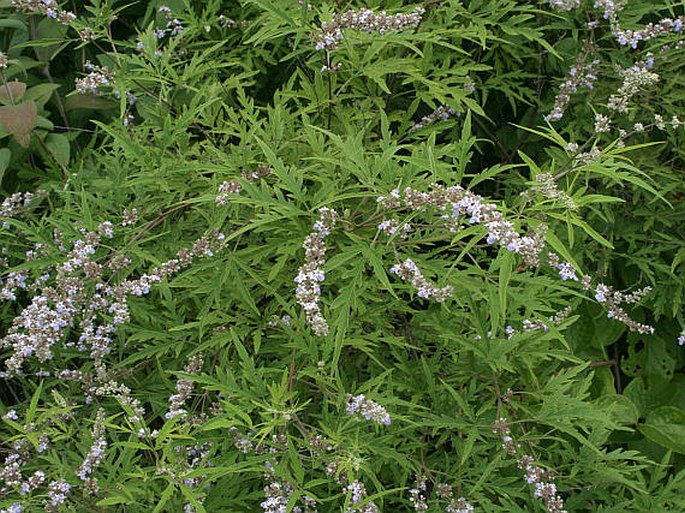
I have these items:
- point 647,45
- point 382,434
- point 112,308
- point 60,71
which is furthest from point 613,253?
point 60,71

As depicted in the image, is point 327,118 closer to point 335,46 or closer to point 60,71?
point 335,46

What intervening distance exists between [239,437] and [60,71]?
12.0 feet

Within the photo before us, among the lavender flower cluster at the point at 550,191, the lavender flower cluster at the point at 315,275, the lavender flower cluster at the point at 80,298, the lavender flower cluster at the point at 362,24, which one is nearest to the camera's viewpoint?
the lavender flower cluster at the point at 550,191

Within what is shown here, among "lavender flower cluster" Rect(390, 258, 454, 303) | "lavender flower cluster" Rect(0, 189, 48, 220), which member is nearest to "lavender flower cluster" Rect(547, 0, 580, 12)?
"lavender flower cluster" Rect(390, 258, 454, 303)

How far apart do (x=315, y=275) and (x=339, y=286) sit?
2.52 ft

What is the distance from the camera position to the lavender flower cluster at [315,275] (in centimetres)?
236

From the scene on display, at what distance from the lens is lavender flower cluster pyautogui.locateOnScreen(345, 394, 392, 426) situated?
2.47m

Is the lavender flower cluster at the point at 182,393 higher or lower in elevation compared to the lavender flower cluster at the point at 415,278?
lower

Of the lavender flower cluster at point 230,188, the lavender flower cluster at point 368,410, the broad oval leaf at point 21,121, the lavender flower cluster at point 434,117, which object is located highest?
the lavender flower cluster at point 230,188

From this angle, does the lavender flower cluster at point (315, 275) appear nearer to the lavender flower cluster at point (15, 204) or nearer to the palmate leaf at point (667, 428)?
the lavender flower cluster at point (15, 204)

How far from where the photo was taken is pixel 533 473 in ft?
8.78

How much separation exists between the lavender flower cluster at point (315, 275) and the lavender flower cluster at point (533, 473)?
81 centimetres

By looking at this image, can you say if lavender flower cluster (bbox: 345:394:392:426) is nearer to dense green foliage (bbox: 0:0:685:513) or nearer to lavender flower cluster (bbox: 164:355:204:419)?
dense green foliage (bbox: 0:0:685:513)

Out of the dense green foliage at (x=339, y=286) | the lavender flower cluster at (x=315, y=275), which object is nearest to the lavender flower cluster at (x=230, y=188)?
the dense green foliage at (x=339, y=286)
